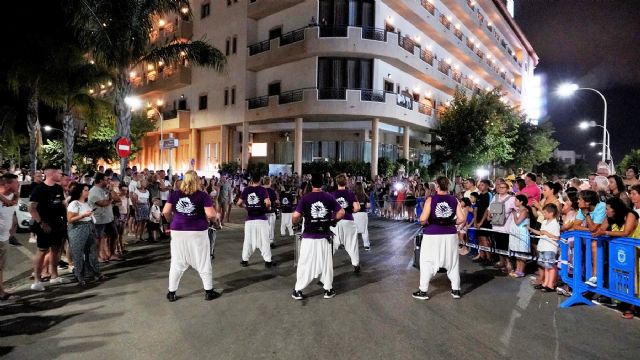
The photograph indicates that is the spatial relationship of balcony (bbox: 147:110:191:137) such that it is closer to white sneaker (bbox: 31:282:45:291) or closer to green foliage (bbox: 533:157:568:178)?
white sneaker (bbox: 31:282:45:291)

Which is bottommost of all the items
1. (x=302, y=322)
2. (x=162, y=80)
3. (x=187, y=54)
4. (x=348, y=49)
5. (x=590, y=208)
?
(x=302, y=322)

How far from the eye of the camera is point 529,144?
4219cm

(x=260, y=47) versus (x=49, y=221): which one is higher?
(x=260, y=47)

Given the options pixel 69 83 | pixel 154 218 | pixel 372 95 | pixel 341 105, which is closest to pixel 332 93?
pixel 341 105

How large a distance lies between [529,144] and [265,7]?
92.1 feet

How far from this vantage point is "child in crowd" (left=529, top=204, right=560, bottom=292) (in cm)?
786

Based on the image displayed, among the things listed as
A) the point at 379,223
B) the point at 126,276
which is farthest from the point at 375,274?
the point at 379,223

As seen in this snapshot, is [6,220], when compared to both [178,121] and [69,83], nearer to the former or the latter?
[69,83]

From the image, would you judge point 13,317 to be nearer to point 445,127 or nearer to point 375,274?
point 375,274

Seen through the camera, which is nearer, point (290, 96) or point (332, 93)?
point (332, 93)

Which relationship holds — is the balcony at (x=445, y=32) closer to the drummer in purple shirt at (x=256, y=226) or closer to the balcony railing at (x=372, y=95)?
the balcony railing at (x=372, y=95)

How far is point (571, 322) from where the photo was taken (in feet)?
20.0

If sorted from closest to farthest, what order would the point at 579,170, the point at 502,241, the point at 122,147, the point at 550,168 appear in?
the point at 502,241, the point at 122,147, the point at 550,168, the point at 579,170

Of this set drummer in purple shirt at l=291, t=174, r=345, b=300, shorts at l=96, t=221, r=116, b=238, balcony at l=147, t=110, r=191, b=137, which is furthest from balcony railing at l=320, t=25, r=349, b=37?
drummer in purple shirt at l=291, t=174, r=345, b=300
